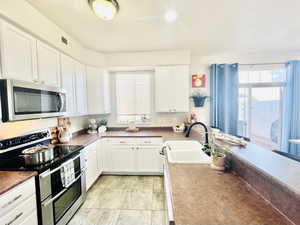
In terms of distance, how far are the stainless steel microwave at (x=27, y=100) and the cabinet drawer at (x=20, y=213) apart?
730 millimetres

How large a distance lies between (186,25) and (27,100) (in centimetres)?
220

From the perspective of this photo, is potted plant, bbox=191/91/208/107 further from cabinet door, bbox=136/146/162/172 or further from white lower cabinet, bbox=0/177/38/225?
white lower cabinet, bbox=0/177/38/225

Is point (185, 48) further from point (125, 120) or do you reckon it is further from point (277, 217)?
point (277, 217)

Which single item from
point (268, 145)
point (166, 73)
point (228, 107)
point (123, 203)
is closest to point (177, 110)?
point (166, 73)

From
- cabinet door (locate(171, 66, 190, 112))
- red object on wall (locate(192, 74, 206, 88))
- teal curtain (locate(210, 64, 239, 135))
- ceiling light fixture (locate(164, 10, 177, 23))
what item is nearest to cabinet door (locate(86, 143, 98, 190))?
cabinet door (locate(171, 66, 190, 112))

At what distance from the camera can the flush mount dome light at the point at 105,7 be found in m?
1.56

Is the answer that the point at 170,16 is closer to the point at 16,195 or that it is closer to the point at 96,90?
the point at 96,90

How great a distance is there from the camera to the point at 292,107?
10.7ft

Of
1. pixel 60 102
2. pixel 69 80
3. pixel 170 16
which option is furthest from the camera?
pixel 69 80

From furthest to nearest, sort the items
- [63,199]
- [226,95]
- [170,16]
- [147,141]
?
[226,95]
[147,141]
[170,16]
[63,199]

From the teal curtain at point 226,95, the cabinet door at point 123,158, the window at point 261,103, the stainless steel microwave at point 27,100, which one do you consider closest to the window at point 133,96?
the cabinet door at point 123,158

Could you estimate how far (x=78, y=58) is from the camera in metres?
2.69

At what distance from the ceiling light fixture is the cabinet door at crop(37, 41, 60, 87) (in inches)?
63.4

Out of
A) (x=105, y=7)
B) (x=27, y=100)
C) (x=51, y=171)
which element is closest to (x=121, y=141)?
(x=51, y=171)
